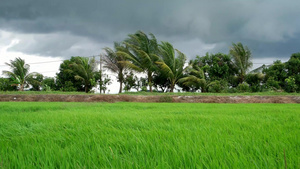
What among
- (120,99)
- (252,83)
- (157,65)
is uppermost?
(157,65)

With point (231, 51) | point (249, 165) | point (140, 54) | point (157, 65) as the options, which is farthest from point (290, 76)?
point (249, 165)

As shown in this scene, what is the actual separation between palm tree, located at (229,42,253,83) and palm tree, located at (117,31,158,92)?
5.76 metres

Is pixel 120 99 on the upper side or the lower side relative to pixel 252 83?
lower

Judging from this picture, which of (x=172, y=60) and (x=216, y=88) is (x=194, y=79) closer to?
(x=216, y=88)

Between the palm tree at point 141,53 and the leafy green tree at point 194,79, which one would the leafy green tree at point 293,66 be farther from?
the palm tree at point 141,53

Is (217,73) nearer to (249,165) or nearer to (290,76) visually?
(290,76)

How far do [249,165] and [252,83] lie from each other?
51.0ft

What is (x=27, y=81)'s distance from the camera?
60.0ft

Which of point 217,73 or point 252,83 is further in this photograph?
point 217,73

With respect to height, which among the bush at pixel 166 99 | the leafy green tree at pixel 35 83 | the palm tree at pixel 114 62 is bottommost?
the bush at pixel 166 99

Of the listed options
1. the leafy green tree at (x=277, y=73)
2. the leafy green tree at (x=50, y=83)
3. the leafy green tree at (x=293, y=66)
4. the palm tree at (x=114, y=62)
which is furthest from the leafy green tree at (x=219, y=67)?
the leafy green tree at (x=50, y=83)

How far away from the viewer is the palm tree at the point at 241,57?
50.1 ft

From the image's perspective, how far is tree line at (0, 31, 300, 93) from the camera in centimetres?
1469

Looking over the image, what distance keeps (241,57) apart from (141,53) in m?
7.36
